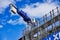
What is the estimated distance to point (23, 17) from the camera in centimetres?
1744

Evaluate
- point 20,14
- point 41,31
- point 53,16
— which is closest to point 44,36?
point 41,31

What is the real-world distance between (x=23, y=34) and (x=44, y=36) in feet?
5.47

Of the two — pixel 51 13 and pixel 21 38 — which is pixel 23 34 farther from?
pixel 51 13

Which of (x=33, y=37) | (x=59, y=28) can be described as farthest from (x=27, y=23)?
(x=59, y=28)

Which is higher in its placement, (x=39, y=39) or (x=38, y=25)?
(x=38, y=25)

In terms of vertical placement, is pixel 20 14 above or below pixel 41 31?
above

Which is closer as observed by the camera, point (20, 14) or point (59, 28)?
point (59, 28)

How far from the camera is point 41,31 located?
15945 millimetres

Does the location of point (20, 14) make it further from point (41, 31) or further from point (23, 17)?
point (41, 31)

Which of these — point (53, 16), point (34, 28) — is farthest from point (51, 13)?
point (34, 28)

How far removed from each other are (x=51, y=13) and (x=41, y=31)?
1.54 meters

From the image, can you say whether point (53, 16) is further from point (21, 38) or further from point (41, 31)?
point (21, 38)

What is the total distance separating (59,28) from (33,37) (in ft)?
6.52

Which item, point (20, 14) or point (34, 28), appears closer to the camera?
point (34, 28)
